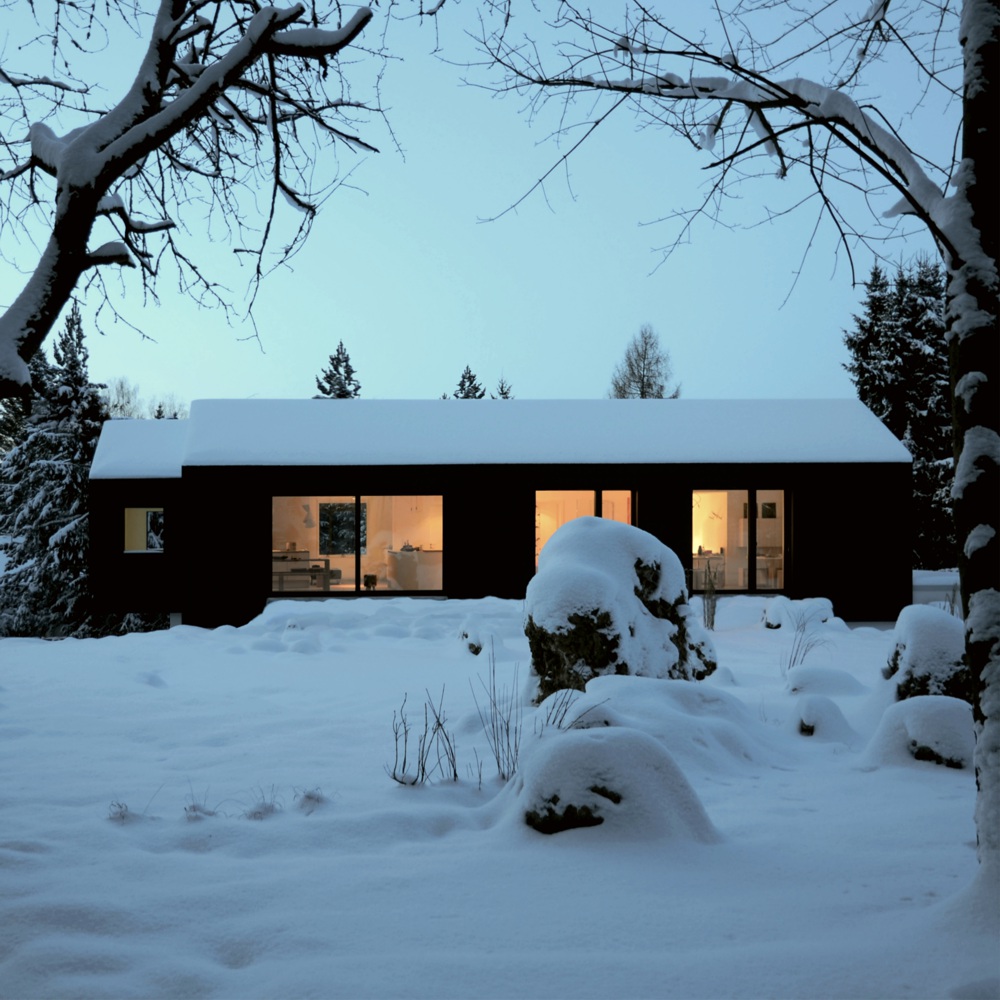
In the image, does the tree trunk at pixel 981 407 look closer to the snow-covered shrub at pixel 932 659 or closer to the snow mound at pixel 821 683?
the snow-covered shrub at pixel 932 659

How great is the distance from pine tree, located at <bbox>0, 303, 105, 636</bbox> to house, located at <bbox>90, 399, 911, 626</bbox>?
266 inches

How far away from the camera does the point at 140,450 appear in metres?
17.3

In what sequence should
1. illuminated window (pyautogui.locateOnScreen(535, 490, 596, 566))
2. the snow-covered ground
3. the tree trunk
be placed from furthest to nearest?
illuminated window (pyautogui.locateOnScreen(535, 490, 596, 566)), the tree trunk, the snow-covered ground

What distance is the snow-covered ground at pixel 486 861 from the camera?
2221mm

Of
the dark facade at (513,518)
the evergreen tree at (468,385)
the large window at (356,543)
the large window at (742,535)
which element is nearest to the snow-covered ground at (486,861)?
the dark facade at (513,518)

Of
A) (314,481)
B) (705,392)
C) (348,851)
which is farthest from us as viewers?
(705,392)

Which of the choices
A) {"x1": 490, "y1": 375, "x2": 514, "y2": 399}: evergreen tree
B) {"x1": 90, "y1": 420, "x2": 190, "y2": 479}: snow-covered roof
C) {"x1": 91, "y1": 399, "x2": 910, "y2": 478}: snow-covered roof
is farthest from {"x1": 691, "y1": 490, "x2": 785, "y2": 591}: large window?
{"x1": 490, "y1": 375, "x2": 514, "y2": 399}: evergreen tree

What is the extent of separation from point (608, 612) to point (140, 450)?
44.7 ft

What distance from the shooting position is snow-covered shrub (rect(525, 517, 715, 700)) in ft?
19.8

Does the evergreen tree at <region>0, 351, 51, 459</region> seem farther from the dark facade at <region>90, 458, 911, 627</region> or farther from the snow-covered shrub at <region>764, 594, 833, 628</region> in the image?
the snow-covered shrub at <region>764, 594, 833, 628</region>

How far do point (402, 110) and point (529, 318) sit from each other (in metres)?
8.16

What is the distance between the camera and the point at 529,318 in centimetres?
1217

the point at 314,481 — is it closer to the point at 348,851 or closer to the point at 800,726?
the point at 800,726

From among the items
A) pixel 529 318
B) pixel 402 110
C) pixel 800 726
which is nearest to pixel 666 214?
pixel 402 110
